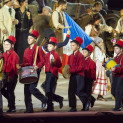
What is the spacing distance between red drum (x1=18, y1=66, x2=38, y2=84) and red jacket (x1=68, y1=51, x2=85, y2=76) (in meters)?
0.62

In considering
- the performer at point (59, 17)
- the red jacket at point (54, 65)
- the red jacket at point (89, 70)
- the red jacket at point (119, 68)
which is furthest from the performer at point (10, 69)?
the performer at point (59, 17)

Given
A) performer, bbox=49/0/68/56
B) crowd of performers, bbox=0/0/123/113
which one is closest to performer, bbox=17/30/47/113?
crowd of performers, bbox=0/0/123/113

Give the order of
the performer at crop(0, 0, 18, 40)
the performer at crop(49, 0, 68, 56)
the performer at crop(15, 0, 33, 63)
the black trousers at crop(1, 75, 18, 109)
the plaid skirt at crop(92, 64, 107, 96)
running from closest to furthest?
the black trousers at crop(1, 75, 18, 109) < the plaid skirt at crop(92, 64, 107, 96) < the performer at crop(49, 0, 68, 56) < the performer at crop(0, 0, 18, 40) < the performer at crop(15, 0, 33, 63)

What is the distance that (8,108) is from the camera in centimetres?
797

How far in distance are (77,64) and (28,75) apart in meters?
0.85

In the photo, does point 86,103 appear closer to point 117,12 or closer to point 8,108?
point 8,108

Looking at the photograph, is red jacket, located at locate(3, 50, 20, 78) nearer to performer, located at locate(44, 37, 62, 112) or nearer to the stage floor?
performer, located at locate(44, 37, 62, 112)

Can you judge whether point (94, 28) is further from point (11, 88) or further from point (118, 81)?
point (11, 88)

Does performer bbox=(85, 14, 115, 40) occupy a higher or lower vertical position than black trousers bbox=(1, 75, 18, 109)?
higher

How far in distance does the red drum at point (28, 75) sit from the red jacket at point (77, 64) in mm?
623

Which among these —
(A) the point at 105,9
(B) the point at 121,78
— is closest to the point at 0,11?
(A) the point at 105,9

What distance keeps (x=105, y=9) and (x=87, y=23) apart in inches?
51.9

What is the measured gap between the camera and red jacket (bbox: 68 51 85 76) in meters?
7.57

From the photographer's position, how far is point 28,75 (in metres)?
7.26
